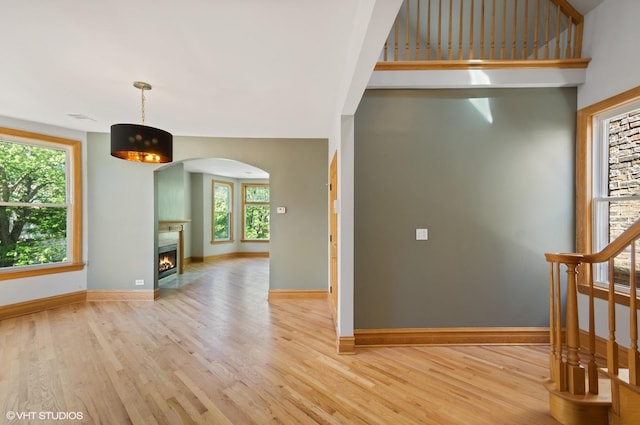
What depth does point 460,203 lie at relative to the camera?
2.79 metres

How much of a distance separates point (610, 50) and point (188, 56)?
3.80 m

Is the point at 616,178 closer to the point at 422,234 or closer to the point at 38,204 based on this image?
the point at 422,234

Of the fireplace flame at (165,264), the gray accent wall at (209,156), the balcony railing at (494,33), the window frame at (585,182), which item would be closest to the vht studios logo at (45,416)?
the gray accent wall at (209,156)

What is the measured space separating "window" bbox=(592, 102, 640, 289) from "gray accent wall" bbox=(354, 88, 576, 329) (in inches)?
7.8

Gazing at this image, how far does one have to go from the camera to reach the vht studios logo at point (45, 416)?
1.77 meters

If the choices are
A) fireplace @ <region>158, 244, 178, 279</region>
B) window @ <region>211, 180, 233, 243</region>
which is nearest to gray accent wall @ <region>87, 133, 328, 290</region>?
fireplace @ <region>158, 244, 178, 279</region>

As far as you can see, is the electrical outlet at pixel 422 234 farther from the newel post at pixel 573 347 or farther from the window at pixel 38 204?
the window at pixel 38 204

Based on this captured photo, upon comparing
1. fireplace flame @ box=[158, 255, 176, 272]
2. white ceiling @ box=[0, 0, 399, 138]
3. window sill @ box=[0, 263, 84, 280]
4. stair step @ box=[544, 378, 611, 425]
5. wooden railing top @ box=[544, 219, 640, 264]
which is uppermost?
white ceiling @ box=[0, 0, 399, 138]

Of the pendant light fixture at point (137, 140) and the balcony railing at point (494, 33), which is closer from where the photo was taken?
the pendant light fixture at point (137, 140)

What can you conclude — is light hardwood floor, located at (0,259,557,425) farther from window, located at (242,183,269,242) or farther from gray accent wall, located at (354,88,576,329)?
window, located at (242,183,269,242)

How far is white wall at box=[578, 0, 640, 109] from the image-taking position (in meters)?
2.29

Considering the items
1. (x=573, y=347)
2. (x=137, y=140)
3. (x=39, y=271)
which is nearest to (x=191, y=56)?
(x=137, y=140)

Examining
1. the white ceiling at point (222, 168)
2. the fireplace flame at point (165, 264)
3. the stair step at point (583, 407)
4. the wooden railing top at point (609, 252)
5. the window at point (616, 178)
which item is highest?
the white ceiling at point (222, 168)

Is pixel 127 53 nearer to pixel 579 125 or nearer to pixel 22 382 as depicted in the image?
pixel 22 382
